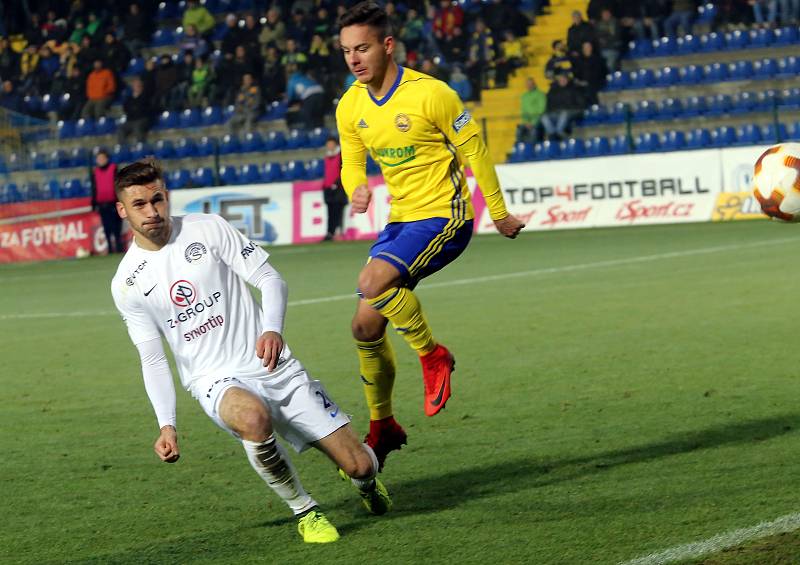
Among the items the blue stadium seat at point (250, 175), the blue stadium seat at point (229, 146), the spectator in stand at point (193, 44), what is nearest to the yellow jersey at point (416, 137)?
the blue stadium seat at point (250, 175)

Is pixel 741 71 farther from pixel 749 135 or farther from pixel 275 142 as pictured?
pixel 275 142

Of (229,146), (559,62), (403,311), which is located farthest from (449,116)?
(229,146)

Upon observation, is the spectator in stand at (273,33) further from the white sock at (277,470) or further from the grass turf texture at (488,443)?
the white sock at (277,470)

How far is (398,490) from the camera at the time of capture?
5.50 meters

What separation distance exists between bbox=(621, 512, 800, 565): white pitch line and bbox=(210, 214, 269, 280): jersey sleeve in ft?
5.64

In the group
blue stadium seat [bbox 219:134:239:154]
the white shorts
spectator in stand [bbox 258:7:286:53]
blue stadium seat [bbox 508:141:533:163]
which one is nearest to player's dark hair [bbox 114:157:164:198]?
the white shorts

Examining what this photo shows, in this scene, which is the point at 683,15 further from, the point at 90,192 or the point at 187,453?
the point at 187,453

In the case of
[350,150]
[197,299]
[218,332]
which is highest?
[350,150]

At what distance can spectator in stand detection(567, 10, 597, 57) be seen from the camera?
81.3 feet

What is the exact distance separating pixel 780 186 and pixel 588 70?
18273mm

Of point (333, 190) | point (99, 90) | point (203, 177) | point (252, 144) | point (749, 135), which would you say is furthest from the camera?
point (99, 90)

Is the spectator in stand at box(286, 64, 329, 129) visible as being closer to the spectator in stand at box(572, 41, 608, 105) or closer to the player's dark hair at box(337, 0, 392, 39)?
the spectator in stand at box(572, 41, 608, 105)

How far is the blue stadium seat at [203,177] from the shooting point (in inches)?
1059

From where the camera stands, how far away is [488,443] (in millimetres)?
6383
